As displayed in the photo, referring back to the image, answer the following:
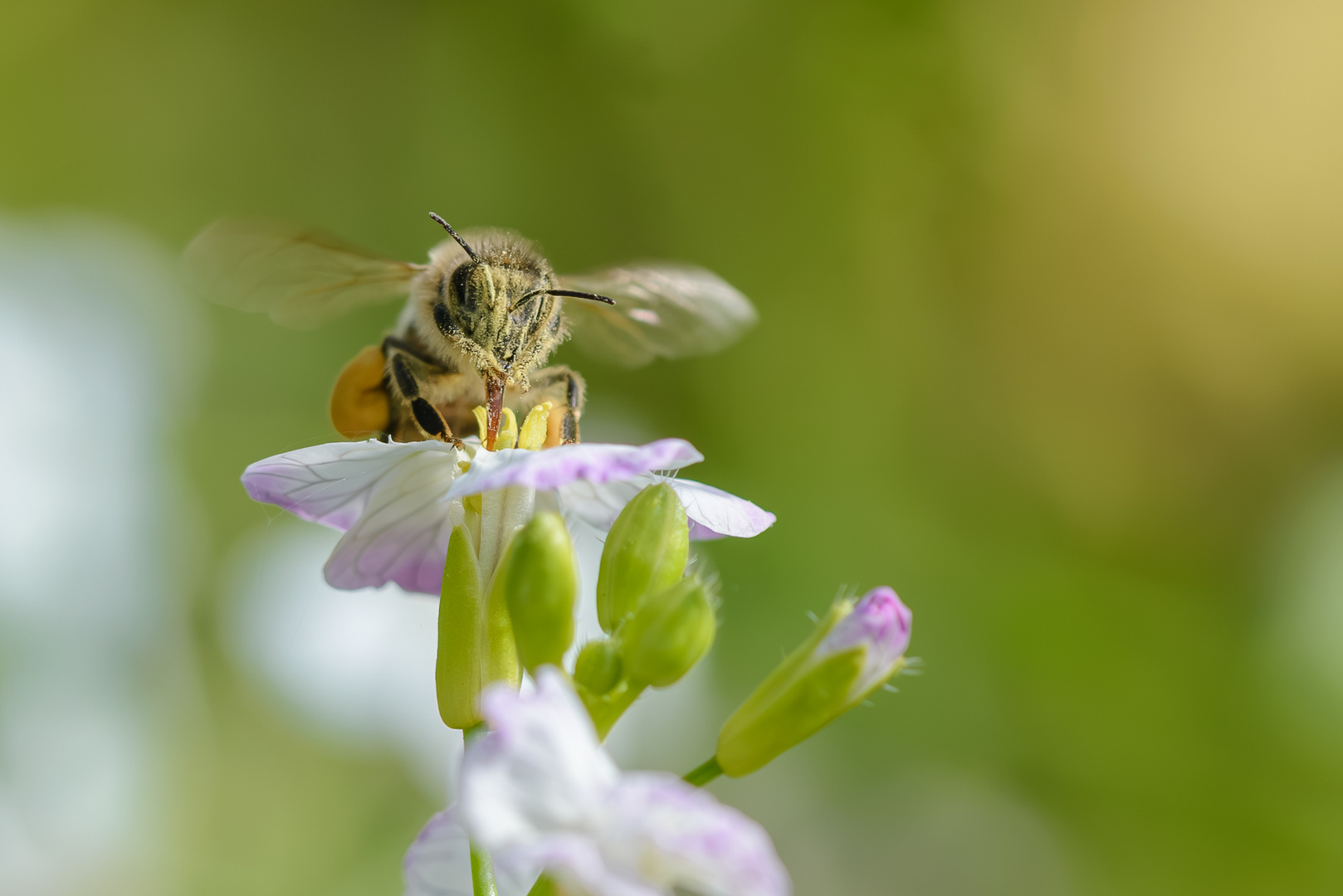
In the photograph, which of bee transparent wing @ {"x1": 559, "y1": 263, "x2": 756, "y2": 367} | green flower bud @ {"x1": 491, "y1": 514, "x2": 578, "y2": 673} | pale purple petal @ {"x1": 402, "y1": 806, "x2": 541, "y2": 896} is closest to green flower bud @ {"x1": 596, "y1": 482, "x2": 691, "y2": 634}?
green flower bud @ {"x1": 491, "y1": 514, "x2": 578, "y2": 673}

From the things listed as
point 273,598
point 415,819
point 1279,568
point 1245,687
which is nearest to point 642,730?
point 415,819

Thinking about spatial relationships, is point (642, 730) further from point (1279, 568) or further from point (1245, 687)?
point (1279, 568)

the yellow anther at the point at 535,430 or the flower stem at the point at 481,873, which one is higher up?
the yellow anther at the point at 535,430

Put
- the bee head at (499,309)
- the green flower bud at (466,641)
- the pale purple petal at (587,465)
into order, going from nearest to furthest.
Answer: the pale purple petal at (587,465) → the green flower bud at (466,641) → the bee head at (499,309)

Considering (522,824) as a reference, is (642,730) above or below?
below

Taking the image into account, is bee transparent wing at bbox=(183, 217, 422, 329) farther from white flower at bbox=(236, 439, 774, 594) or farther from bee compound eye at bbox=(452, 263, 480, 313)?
white flower at bbox=(236, 439, 774, 594)

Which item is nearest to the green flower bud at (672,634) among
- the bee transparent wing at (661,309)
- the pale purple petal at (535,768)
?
the pale purple petal at (535,768)

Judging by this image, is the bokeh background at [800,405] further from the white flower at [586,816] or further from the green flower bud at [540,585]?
the white flower at [586,816]

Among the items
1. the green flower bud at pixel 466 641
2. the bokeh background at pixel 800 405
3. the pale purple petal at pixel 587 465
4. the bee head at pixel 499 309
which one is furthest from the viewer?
the bokeh background at pixel 800 405
